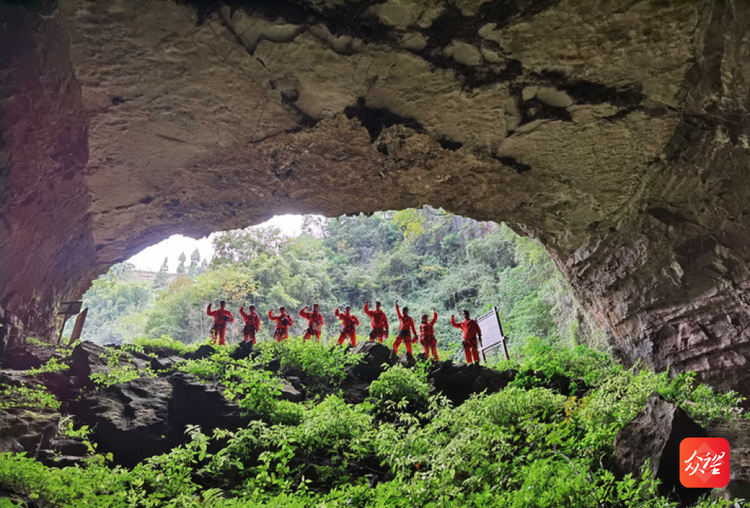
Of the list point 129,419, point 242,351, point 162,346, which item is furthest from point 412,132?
point 162,346

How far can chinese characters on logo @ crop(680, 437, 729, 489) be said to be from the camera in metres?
3.50

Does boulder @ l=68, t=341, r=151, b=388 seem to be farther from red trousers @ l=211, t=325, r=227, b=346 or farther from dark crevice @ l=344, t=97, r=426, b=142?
dark crevice @ l=344, t=97, r=426, b=142

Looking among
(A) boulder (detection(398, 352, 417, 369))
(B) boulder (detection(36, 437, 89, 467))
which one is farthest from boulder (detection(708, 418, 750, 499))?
(B) boulder (detection(36, 437, 89, 467))

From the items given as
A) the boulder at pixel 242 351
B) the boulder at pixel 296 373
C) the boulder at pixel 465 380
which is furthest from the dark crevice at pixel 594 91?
the boulder at pixel 242 351

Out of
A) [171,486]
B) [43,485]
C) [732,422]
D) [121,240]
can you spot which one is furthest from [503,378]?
[121,240]

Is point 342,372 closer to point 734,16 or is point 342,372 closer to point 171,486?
point 171,486

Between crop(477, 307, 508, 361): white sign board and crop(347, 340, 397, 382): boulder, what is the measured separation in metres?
2.37

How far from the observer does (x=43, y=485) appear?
11.7 ft

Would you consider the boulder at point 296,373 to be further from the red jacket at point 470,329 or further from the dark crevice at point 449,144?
the dark crevice at point 449,144

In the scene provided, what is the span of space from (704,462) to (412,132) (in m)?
4.76

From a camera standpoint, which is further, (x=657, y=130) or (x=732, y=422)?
(x=657, y=130)

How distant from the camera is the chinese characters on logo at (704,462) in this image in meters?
3.50

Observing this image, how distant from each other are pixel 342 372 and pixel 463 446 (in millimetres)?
3973

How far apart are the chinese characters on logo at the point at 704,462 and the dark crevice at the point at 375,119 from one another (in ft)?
15.0
